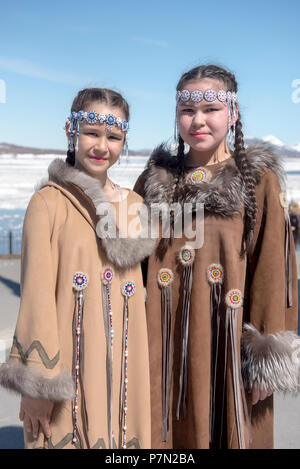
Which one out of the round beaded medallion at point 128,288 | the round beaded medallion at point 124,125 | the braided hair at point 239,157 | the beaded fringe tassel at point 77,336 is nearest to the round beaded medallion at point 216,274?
the braided hair at point 239,157

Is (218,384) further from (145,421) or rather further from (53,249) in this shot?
(53,249)

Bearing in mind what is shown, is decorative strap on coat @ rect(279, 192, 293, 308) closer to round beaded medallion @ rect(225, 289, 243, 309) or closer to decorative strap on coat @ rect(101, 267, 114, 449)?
round beaded medallion @ rect(225, 289, 243, 309)

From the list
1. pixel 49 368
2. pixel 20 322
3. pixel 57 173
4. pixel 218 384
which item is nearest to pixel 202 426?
pixel 218 384

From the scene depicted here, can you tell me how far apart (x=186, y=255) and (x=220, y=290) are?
21 cm

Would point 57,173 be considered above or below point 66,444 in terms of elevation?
above

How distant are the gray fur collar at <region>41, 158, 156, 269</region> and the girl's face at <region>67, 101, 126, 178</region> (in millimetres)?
55

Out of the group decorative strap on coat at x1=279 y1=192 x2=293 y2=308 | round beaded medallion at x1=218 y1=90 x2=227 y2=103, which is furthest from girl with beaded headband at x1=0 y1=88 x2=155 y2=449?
decorative strap on coat at x1=279 y1=192 x2=293 y2=308

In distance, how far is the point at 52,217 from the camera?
1.70 m

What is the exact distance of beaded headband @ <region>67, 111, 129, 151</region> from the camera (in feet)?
5.96

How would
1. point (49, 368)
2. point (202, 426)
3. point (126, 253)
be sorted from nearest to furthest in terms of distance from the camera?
point (49, 368) < point (126, 253) < point (202, 426)

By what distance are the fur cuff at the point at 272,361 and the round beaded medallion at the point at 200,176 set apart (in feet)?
2.20

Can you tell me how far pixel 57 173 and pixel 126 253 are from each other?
0.43 metres

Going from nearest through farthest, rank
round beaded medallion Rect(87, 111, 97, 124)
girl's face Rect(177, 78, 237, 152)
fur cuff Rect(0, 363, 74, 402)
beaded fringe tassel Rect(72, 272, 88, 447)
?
fur cuff Rect(0, 363, 74, 402) → beaded fringe tassel Rect(72, 272, 88, 447) → round beaded medallion Rect(87, 111, 97, 124) → girl's face Rect(177, 78, 237, 152)

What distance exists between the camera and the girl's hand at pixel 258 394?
1912 mm
